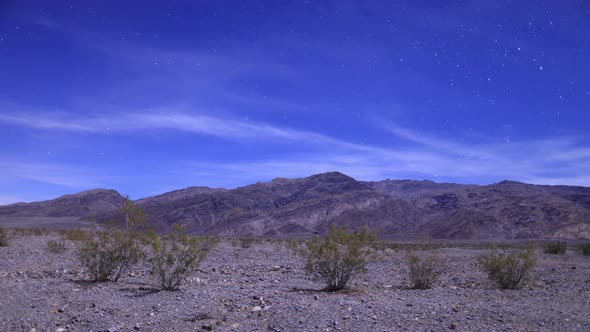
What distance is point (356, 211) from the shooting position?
10444cm

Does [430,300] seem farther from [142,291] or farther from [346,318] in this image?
[142,291]

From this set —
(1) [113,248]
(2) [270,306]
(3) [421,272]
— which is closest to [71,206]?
(1) [113,248]

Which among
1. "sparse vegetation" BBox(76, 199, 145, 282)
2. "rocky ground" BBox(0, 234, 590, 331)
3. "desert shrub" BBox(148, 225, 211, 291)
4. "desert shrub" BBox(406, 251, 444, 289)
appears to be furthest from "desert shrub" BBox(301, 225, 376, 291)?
"sparse vegetation" BBox(76, 199, 145, 282)

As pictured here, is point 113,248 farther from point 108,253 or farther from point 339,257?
point 339,257

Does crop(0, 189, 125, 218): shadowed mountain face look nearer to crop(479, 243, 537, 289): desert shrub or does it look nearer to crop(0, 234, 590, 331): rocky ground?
crop(0, 234, 590, 331): rocky ground

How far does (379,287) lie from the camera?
16922mm

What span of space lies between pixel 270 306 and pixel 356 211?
3669 inches

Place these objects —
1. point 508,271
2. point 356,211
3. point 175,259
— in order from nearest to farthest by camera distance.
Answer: point 175,259, point 508,271, point 356,211

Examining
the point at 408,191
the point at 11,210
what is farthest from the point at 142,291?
the point at 408,191

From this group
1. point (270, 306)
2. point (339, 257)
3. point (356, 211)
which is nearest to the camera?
point (270, 306)

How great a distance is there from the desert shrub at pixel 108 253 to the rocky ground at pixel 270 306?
556mm

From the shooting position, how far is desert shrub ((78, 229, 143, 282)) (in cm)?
1572

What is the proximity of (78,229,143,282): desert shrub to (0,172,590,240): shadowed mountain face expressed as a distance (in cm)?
6671

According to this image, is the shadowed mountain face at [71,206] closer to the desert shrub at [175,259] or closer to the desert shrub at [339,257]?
the desert shrub at [175,259]
